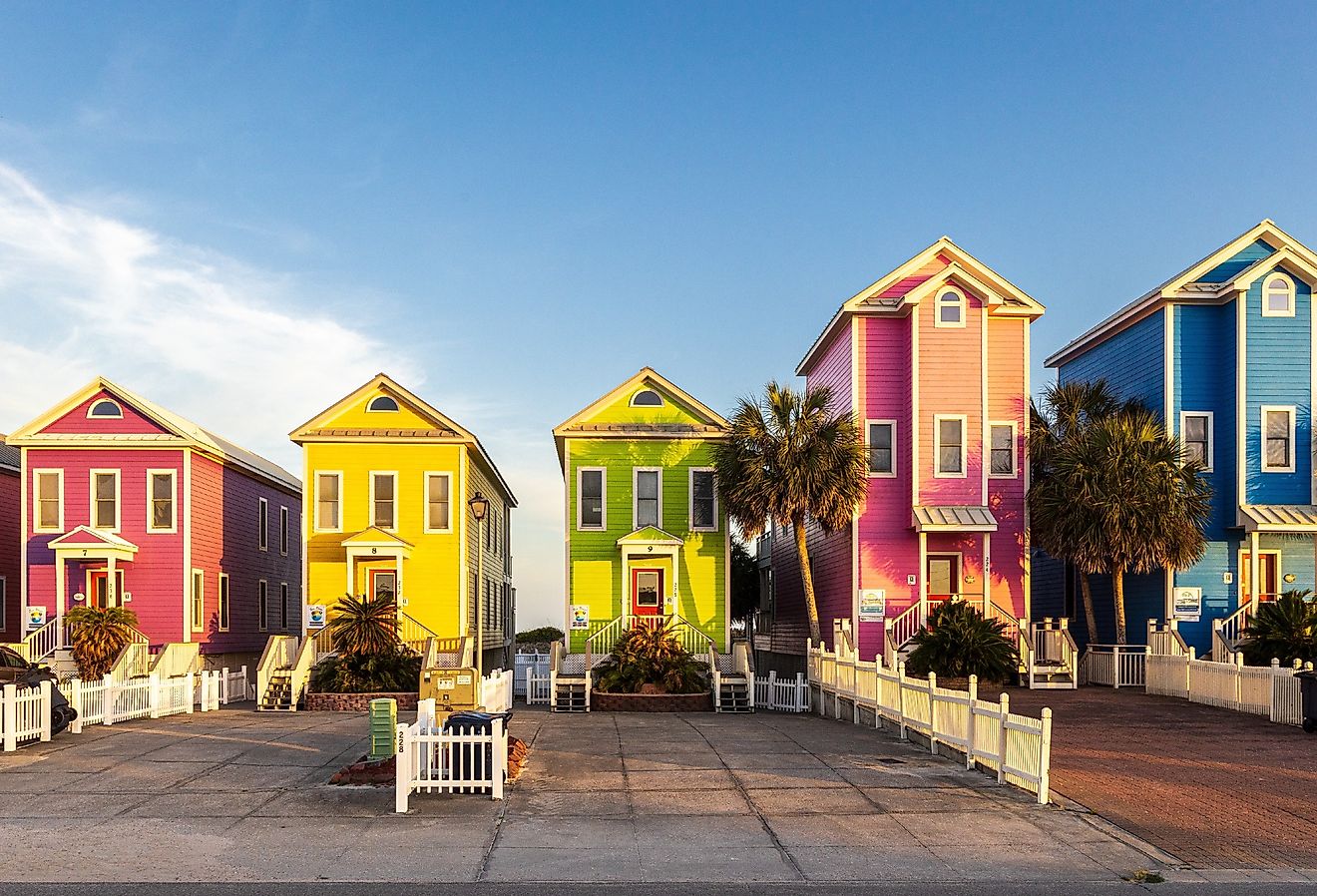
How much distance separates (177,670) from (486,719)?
60.5ft

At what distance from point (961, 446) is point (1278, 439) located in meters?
8.03

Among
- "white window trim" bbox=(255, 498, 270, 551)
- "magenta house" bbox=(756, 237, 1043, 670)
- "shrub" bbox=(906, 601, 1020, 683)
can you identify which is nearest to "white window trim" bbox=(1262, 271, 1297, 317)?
"magenta house" bbox=(756, 237, 1043, 670)

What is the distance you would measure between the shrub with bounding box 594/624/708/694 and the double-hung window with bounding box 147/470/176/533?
42.7ft

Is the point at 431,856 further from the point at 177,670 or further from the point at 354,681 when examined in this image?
the point at 177,670

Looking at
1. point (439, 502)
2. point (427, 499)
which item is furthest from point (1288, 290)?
point (427, 499)

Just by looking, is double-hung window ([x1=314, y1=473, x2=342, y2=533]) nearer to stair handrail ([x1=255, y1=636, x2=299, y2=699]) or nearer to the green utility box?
stair handrail ([x1=255, y1=636, x2=299, y2=699])

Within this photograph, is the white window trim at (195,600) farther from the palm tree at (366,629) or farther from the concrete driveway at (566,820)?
the concrete driveway at (566,820)

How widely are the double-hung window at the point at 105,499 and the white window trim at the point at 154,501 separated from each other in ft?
2.77

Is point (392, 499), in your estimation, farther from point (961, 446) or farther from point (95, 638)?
point (961, 446)

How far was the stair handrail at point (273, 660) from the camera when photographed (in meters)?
27.4

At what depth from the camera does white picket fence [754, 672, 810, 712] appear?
1093 inches

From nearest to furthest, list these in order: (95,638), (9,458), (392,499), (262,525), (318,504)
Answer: (95,638)
(318,504)
(392,499)
(9,458)
(262,525)

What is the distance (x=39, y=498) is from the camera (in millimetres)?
31844

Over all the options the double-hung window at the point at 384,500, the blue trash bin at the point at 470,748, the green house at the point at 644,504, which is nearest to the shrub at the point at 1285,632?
the green house at the point at 644,504
